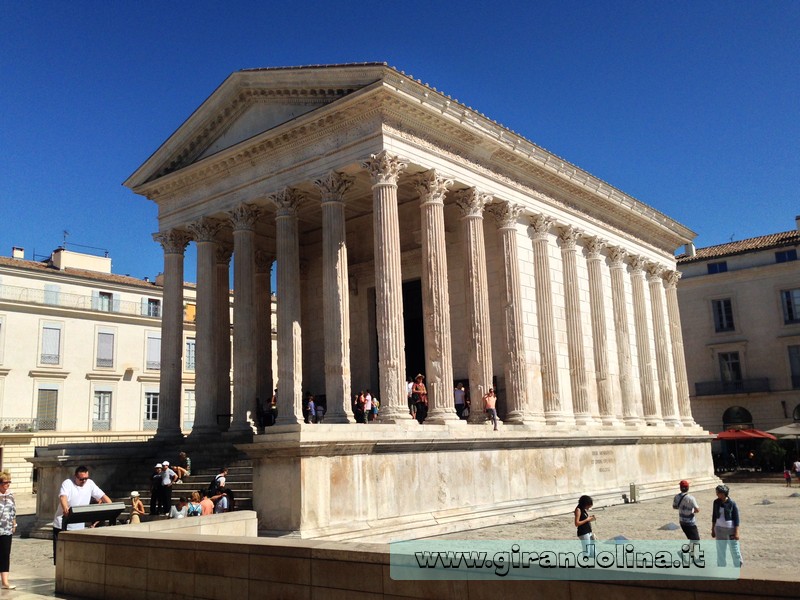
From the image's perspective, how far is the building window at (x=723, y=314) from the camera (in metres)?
45.8

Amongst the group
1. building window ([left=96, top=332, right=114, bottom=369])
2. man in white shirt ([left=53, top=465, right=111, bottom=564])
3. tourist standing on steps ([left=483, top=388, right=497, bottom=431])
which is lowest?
man in white shirt ([left=53, top=465, right=111, bottom=564])

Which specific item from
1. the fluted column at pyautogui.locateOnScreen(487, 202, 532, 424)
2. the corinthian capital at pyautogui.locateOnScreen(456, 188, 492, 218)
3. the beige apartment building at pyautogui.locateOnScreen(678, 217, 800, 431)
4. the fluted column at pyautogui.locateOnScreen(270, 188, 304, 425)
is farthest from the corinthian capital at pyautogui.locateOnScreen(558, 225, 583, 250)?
the beige apartment building at pyautogui.locateOnScreen(678, 217, 800, 431)

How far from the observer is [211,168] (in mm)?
23297

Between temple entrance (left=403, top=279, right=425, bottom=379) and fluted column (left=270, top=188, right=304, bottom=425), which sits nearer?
fluted column (left=270, top=188, right=304, bottom=425)

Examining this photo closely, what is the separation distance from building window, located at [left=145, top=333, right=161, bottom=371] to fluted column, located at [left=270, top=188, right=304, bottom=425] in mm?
23447

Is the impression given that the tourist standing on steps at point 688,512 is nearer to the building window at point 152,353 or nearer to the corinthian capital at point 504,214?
the corinthian capital at point 504,214

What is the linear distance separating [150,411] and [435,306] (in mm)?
26820

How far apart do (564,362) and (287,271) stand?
31.5 ft

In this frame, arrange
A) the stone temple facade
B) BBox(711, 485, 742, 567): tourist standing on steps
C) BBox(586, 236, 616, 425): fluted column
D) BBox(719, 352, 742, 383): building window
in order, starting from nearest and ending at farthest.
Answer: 1. BBox(711, 485, 742, 567): tourist standing on steps
2. the stone temple facade
3. BBox(586, 236, 616, 425): fluted column
4. BBox(719, 352, 742, 383): building window

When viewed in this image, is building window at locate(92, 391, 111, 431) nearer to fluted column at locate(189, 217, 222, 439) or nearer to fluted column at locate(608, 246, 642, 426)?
fluted column at locate(189, 217, 222, 439)

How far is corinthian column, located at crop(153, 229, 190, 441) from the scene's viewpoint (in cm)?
2300

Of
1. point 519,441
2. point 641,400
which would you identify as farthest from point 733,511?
point 641,400

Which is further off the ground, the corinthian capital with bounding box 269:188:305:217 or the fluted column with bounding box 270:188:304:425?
the corinthian capital with bounding box 269:188:305:217

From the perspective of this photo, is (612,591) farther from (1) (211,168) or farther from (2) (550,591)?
(1) (211,168)
